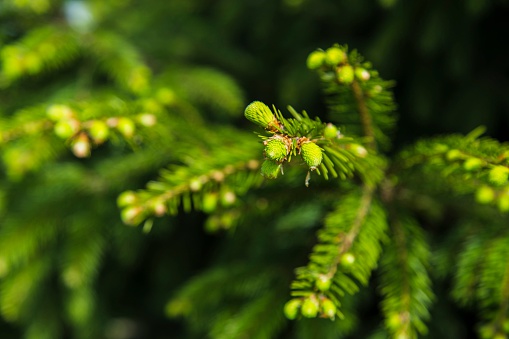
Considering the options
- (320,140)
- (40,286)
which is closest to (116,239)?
(40,286)

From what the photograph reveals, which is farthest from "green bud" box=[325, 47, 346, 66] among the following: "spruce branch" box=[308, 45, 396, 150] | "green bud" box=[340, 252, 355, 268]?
"green bud" box=[340, 252, 355, 268]

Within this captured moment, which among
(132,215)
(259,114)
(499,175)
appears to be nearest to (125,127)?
(132,215)

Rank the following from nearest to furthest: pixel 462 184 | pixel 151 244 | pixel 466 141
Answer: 1. pixel 466 141
2. pixel 462 184
3. pixel 151 244

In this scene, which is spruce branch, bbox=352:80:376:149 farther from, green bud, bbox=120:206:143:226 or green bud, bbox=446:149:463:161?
green bud, bbox=120:206:143:226

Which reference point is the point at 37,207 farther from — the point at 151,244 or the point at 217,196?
the point at 217,196

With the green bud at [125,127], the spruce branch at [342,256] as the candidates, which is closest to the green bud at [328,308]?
the spruce branch at [342,256]
